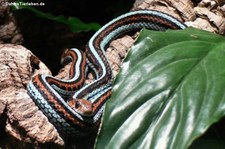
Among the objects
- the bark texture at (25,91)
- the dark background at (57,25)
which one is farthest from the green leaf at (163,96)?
the dark background at (57,25)

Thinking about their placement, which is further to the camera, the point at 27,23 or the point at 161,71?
the point at 27,23

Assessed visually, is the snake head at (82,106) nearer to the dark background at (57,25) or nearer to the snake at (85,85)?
the snake at (85,85)

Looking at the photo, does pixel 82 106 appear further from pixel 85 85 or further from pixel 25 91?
pixel 85 85

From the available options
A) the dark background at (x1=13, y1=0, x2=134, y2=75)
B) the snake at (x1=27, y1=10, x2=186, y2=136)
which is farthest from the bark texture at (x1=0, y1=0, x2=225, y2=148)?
the dark background at (x1=13, y1=0, x2=134, y2=75)

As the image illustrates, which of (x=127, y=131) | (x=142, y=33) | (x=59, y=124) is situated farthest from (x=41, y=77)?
(x=127, y=131)

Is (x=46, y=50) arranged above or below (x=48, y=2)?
below

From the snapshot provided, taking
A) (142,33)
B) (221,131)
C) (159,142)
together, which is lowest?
(221,131)

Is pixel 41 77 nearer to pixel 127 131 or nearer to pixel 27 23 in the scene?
pixel 127 131
